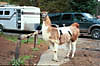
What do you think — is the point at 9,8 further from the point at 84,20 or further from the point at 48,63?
the point at 48,63

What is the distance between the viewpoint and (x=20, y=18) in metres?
17.8

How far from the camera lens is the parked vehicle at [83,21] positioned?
1476 centimetres

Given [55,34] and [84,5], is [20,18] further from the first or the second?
[55,34]

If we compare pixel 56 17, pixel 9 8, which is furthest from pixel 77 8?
pixel 9 8

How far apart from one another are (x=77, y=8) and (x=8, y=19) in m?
8.37

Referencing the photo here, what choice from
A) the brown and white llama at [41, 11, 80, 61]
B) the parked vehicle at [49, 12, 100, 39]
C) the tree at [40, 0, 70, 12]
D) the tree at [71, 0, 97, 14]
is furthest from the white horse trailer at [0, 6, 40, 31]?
the brown and white llama at [41, 11, 80, 61]

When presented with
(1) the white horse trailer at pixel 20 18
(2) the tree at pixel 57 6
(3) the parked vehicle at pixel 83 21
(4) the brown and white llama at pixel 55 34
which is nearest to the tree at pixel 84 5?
(2) the tree at pixel 57 6

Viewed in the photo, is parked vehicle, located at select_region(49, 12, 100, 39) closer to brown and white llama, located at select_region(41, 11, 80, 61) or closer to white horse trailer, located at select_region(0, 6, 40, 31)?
white horse trailer, located at select_region(0, 6, 40, 31)

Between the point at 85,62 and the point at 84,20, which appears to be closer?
the point at 85,62

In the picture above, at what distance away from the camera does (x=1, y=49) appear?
822 centimetres

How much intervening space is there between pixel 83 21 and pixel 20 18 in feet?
20.3

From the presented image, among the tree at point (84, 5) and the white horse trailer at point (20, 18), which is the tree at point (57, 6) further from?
the white horse trailer at point (20, 18)

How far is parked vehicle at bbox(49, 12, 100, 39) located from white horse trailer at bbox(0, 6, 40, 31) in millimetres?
2699

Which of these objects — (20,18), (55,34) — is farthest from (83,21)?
(55,34)
